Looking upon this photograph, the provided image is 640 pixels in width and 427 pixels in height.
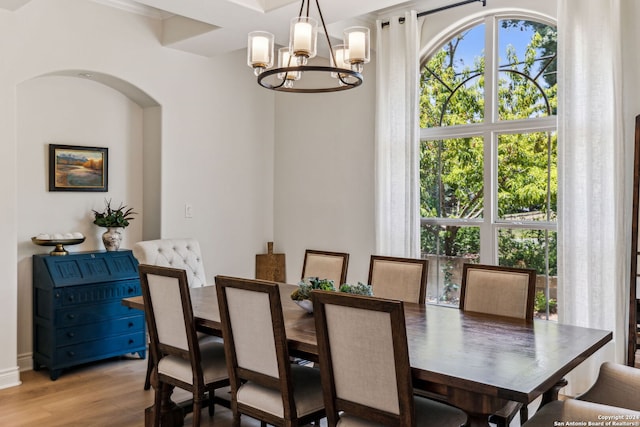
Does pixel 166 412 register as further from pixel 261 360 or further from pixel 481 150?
pixel 481 150

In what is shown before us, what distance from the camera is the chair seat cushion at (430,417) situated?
6.93 feet

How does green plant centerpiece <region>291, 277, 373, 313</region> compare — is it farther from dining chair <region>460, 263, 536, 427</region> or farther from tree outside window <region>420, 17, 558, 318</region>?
tree outside window <region>420, 17, 558, 318</region>

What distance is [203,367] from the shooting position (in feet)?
9.05

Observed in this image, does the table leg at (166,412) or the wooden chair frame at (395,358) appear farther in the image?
the table leg at (166,412)

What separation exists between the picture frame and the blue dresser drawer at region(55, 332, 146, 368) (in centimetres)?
125

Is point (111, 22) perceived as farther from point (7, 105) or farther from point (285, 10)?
point (285, 10)

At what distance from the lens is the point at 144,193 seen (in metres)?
4.91

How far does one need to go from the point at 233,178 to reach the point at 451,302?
238 centimetres

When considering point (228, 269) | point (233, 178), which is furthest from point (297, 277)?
point (233, 178)

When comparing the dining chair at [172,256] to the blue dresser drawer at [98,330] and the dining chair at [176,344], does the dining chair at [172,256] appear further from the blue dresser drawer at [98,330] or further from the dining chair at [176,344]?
the dining chair at [176,344]

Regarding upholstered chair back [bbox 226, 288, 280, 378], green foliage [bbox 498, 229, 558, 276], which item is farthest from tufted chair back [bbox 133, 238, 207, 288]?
green foliage [bbox 498, 229, 558, 276]

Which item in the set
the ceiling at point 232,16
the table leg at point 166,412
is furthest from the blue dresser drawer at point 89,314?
the ceiling at point 232,16

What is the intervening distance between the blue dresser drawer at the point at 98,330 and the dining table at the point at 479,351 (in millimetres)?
1498

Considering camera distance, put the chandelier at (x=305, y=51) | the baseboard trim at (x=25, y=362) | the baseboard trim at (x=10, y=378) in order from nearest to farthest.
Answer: the chandelier at (x=305, y=51), the baseboard trim at (x=10, y=378), the baseboard trim at (x=25, y=362)
